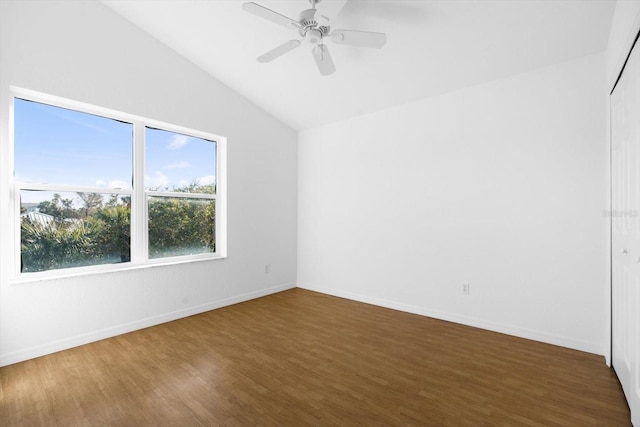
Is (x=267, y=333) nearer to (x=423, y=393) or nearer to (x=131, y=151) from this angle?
(x=423, y=393)

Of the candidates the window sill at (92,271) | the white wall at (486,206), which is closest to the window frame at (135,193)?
the window sill at (92,271)

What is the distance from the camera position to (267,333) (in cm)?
310

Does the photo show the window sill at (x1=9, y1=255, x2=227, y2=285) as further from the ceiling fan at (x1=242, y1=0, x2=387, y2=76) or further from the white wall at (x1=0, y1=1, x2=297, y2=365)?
the ceiling fan at (x1=242, y1=0, x2=387, y2=76)

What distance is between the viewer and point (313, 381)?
2209 millimetres

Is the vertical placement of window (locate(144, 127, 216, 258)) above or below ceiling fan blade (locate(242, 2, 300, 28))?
below

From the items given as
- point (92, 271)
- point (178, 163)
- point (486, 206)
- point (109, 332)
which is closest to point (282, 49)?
point (178, 163)

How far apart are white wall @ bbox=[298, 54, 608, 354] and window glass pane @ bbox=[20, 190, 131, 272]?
2743mm

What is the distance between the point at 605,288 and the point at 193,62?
4836 mm

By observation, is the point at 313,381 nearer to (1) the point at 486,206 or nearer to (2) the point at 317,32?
(1) the point at 486,206

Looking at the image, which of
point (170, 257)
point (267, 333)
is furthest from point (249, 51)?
point (267, 333)

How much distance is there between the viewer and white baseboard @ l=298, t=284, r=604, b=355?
2711 millimetres

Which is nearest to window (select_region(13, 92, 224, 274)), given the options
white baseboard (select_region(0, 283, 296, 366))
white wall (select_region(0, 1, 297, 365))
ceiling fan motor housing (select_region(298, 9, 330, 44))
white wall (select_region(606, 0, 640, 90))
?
white wall (select_region(0, 1, 297, 365))

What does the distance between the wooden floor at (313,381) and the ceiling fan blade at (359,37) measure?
256cm

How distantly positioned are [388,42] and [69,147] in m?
3.29
